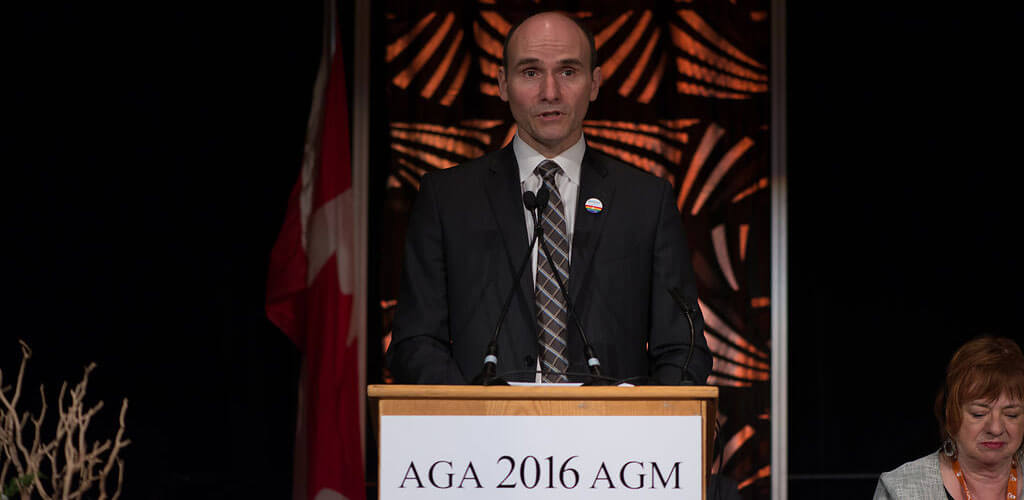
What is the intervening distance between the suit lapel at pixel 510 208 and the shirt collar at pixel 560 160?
19mm

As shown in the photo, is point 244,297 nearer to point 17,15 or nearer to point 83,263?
point 83,263

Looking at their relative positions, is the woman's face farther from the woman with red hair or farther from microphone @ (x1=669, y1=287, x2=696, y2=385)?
microphone @ (x1=669, y1=287, x2=696, y2=385)

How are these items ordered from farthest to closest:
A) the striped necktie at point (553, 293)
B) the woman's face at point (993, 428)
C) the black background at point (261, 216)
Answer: the black background at point (261, 216), the woman's face at point (993, 428), the striped necktie at point (553, 293)

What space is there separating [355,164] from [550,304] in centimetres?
234

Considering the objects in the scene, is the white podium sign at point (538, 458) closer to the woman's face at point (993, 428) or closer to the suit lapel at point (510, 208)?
the suit lapel at point (510, 208)

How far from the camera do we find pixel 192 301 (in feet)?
13.8

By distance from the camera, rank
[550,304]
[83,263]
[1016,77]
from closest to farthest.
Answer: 1. [550,304]
2. [83,263]
3. [1016,77]

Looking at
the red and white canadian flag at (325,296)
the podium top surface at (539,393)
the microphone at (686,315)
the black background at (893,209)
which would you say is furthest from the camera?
the black background at (893,209)

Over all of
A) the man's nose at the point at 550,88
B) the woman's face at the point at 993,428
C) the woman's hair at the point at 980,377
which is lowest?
the woman's face at the point at 993,428

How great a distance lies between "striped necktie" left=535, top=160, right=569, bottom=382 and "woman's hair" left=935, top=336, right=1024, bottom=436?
107cm

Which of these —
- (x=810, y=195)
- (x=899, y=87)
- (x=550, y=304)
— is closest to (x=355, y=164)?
(x=810, y=195)

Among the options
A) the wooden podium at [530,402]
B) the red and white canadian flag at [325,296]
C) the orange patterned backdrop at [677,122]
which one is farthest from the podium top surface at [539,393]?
the orange patterned backdrop at [677,122]

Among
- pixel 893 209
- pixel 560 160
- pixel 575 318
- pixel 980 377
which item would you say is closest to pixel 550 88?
pixel 560 160

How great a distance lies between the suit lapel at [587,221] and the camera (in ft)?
7.13
